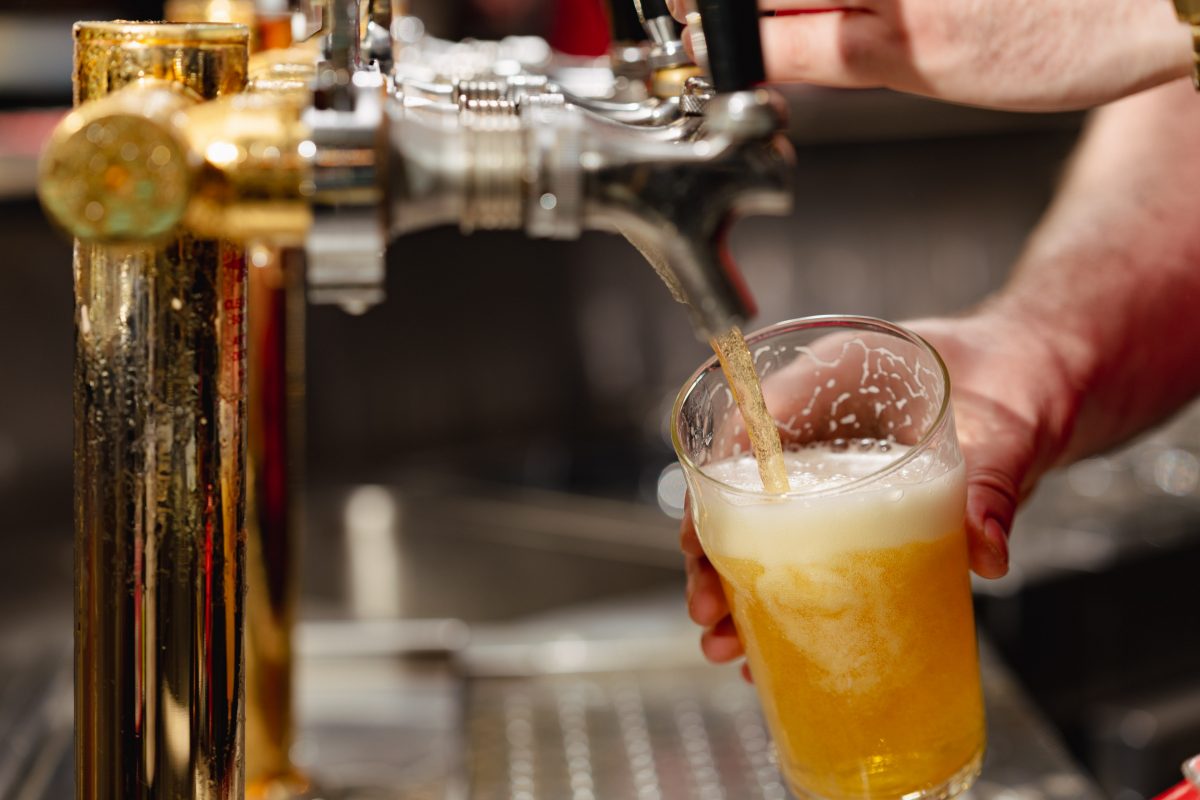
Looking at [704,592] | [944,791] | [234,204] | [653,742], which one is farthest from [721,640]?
[234,204]

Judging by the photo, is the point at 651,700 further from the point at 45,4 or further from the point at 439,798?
the point at 45,4

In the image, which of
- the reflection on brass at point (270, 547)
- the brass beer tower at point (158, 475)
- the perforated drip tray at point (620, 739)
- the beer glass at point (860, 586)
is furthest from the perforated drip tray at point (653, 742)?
the brass beer tower at point (158, 475)

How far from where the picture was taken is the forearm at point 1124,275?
3.76 feet

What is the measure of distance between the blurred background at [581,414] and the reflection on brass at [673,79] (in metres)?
1.04

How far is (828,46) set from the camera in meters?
0.77

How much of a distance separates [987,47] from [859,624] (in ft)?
1.05

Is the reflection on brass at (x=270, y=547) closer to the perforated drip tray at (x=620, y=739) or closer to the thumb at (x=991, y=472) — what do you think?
the perforated drip tray at (x=620, y=739)

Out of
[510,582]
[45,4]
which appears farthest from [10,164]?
[510,582]

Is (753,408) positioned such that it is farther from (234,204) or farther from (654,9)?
(234,204)

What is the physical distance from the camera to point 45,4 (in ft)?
7.61

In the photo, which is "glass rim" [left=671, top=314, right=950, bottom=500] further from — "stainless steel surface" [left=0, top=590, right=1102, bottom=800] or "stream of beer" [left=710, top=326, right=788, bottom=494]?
"stainless steel surface" [left=0, top=590, right=1102, bottom=800]

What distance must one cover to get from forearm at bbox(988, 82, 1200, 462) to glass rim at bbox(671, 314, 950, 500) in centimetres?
31

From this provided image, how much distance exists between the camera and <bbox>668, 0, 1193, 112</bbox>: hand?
0.75 meters

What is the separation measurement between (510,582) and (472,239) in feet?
2.67
